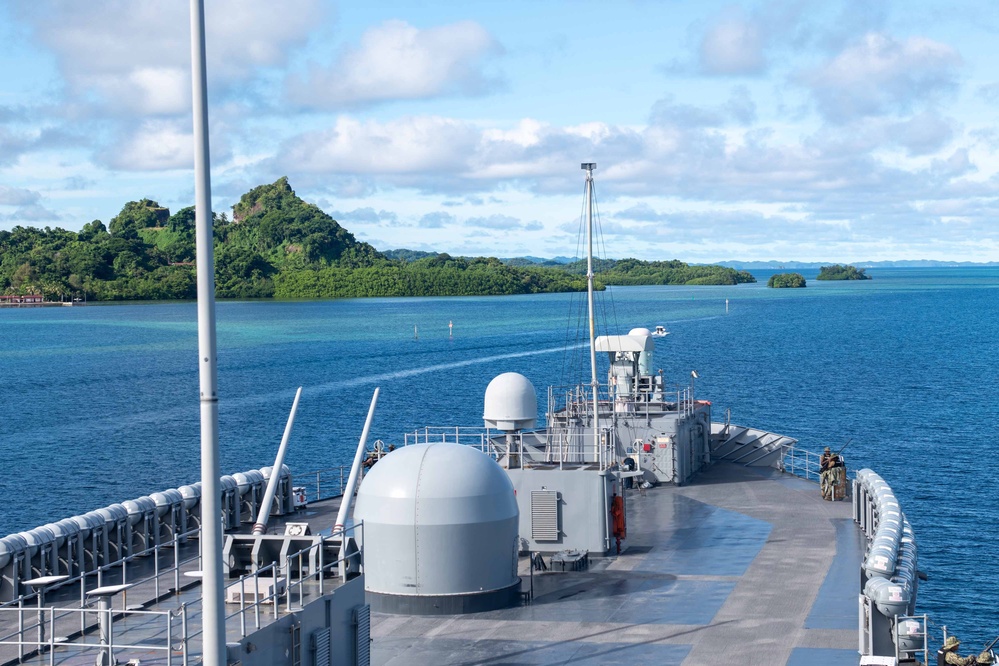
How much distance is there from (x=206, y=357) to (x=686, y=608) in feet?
48.1

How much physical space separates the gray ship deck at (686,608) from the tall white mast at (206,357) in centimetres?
891

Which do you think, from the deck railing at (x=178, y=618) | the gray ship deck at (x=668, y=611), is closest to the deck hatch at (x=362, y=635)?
the deck railing at (x=178, y=618)

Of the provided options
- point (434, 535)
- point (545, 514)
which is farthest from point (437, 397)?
point (434, 535)

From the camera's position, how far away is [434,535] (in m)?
23.8

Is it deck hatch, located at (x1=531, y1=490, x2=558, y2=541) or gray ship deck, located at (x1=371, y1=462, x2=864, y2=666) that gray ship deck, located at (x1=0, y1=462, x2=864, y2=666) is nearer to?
gray ship deck, located at (x1=371, y1=462, x2=864, y2=666)

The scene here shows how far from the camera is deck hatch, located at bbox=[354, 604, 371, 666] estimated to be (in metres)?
19.3

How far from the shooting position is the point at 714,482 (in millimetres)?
39906

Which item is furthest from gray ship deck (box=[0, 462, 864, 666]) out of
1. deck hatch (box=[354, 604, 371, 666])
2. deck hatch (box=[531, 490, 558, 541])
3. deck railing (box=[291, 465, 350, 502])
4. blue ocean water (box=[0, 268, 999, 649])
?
deck railing (box=[291, 465, 350, 502])

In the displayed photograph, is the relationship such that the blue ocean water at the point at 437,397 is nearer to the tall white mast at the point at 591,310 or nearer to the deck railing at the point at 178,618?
the tall white mast at the point at 591,310

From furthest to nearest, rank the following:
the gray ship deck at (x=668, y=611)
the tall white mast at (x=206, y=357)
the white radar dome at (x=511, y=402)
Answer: the white radar dome at (x=511, y=402) < the gray ship deck at (x=668, y=611) < the tall white mast at (x=206, y=357)

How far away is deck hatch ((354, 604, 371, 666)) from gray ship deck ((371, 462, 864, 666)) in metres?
1.30

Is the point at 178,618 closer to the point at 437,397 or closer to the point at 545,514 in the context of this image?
the point at 545,514

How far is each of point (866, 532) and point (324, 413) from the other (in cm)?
6285

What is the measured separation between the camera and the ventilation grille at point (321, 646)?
58.3 feet
